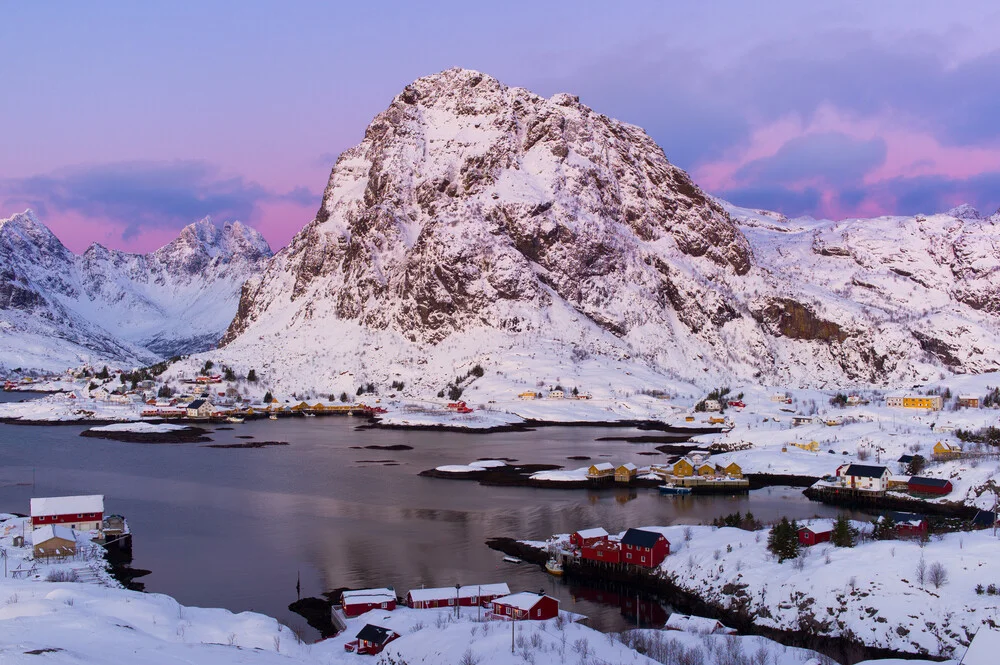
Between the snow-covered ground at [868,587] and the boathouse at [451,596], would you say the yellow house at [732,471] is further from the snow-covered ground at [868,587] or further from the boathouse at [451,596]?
the boathouse at [451,596]

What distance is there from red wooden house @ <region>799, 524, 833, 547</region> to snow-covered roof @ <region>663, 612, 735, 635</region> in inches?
361

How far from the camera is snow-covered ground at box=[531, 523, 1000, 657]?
31000mm

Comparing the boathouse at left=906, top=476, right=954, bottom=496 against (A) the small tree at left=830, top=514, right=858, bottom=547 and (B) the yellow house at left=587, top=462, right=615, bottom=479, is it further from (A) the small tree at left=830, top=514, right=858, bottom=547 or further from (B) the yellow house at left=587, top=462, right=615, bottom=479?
(A) the small tree at left=830, top=514, right=858, bottom=547

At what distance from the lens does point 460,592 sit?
34.5 metres

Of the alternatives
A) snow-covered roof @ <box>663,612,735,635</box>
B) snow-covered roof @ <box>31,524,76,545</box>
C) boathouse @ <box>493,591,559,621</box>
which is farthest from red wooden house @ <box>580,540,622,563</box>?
snow-covered roof @ <box>31,524,76,545</box>

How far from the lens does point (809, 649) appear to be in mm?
30062

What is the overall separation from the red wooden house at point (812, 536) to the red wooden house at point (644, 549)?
6083 millimetres

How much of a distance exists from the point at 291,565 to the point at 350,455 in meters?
41.2

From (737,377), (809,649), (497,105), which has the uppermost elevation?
(497,105)

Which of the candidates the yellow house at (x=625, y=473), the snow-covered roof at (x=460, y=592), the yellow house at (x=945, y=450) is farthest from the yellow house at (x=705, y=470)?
the snow-covered roof at (x=460, y=592)

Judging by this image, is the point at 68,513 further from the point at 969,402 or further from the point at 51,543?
the point at 969,402

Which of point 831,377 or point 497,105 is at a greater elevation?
point 497,105

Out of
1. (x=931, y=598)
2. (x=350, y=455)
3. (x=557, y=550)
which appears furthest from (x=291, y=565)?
(x=350, y=455)

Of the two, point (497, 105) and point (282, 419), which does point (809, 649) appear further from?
point (497, 105)
